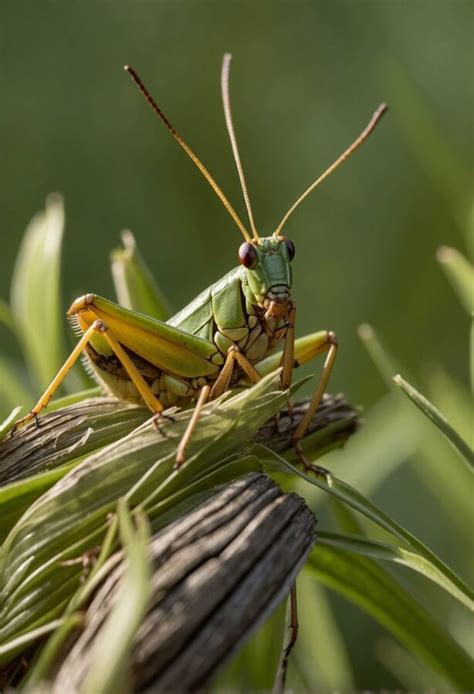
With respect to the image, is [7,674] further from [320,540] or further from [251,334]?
[251,334]

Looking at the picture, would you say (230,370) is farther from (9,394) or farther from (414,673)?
(414,673)

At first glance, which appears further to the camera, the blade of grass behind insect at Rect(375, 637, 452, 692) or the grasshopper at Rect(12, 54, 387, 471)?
the grasshopper at Rect(12, 54, 387, 471)

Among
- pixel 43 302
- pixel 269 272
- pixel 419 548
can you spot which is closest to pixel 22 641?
pixel 419 548

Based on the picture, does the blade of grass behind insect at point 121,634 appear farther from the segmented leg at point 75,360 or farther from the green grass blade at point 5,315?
the green grass blade at point 5,315

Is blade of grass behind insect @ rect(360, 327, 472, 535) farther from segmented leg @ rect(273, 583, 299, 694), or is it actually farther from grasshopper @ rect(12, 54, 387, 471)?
segmented leg @ rect(273, 583, 299, 694)

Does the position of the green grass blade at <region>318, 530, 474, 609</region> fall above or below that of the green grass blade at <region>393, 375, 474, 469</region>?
below

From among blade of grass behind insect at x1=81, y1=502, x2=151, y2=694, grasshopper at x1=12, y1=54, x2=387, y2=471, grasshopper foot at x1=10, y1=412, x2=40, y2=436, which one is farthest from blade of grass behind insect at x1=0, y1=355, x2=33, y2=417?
blade of grass behind insect at x1=81, y1=502, x2=151, y2=694

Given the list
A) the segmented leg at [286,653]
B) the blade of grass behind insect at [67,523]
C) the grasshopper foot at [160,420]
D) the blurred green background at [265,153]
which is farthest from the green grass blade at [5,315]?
the blurred green background at [265,153]

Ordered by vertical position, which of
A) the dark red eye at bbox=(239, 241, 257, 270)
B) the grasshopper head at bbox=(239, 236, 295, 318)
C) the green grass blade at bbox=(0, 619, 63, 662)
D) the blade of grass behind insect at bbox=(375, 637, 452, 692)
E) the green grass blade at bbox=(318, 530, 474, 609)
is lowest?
the blade of grass behind insect at bbox=(375, 637, 452, 692)
